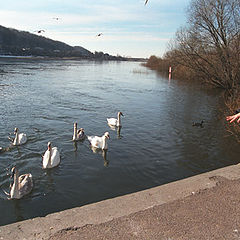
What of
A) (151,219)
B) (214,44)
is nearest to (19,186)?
(151,219)

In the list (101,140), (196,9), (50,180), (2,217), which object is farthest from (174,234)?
(196,9)

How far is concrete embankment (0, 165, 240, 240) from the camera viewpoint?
3.81 meters

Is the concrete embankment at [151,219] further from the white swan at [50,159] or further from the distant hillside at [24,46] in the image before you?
the distant hillside at [24,46]

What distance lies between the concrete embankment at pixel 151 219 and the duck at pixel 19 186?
2.38 meters

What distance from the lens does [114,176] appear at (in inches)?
307

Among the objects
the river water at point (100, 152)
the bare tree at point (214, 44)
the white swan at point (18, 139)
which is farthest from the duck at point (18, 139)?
the bare tree at point (214, 44)

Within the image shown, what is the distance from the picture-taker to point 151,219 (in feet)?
13.6

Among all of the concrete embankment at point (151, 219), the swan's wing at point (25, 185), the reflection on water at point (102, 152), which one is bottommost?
the reflection on water at point (102, 152)

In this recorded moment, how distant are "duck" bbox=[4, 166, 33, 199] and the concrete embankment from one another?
2380 mm

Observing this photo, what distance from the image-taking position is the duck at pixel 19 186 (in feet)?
20.6

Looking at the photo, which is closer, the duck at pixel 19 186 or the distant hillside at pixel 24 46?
the duck at pixel 19 186

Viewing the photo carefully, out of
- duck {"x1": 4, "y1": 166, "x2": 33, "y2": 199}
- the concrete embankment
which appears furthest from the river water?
the concrete embankment

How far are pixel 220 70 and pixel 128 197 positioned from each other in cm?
2553

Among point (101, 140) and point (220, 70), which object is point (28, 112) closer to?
point (101, 140)
